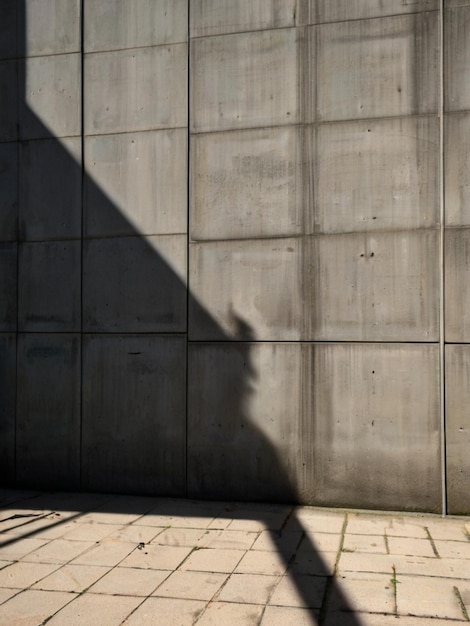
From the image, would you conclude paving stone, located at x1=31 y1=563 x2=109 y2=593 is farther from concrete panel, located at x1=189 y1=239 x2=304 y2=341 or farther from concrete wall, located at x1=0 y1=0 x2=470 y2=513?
concrete panel, located at x1=189 y1=239 x2=304 y2=341

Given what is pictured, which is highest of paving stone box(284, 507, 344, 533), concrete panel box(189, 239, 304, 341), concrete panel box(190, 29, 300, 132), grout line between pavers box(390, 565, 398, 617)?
concrete panel box(190, 29, 300, 132)

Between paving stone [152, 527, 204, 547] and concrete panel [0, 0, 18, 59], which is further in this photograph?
concrete panel [0, 0, 18, 59]

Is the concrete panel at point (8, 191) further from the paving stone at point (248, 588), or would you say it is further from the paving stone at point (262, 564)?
the paving stone at point (248, 588)

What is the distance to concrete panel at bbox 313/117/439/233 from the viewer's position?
6395mm

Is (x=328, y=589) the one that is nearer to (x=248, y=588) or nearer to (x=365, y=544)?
(x=248, y=588)

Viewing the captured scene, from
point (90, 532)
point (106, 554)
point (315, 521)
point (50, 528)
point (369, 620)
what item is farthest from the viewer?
point (315, 521)

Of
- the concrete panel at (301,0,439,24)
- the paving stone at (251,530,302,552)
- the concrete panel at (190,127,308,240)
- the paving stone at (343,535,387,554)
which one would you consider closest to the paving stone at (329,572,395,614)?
the paving stone at (343,535,387,554)

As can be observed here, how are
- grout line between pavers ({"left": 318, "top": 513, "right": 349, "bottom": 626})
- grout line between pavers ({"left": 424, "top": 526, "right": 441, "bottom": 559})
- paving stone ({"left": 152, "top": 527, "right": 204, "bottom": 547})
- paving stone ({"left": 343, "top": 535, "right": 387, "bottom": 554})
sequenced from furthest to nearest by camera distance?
paving stone ({"left": 152, "top": 527, "right": 204, "bottom": 547}), paving stone ({"left": 343, "top": 535, "right": 387, "bottom": 554}), grout line between pavers ({"left": 424, "top": 526, "right": 441, "bottom": 559}), grout line between pavers ({"left": 318, "top": 513, "right": 349, "bottom": 626})

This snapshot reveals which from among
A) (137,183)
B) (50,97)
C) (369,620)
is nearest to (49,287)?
(137,183)

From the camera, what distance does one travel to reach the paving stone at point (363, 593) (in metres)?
4.06

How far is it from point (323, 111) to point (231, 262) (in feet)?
6.00

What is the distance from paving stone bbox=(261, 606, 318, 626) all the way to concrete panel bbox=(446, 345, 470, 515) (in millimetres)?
2744

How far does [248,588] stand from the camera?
4.37 meters

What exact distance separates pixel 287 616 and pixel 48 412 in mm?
4283
